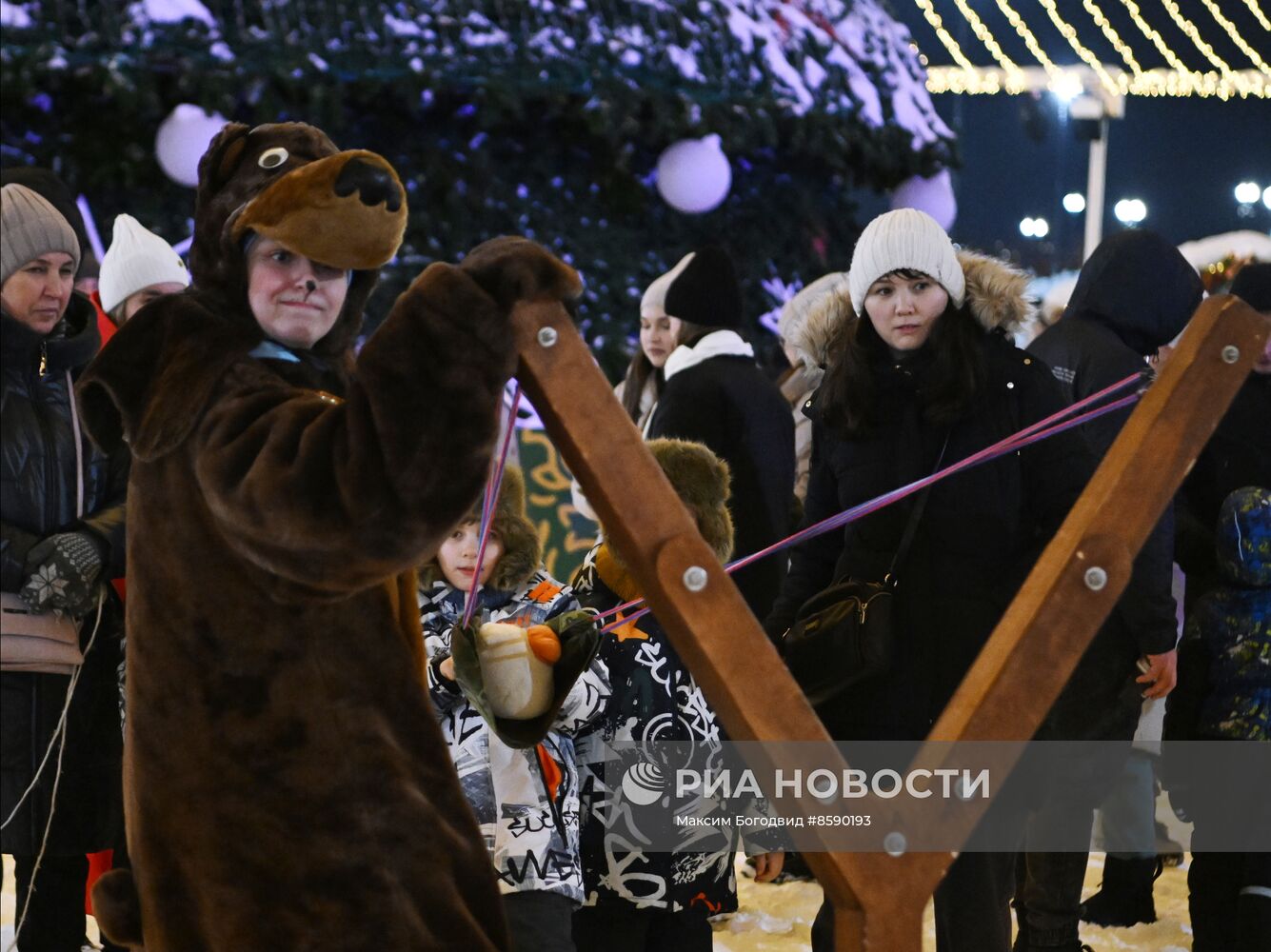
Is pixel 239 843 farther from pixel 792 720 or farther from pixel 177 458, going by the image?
pixel 792 720

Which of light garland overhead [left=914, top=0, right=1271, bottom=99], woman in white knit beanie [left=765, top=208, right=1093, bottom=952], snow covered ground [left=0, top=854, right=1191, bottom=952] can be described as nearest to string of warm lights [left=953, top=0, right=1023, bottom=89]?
light garland overhead [left=914, top=0, right=1271, bottom=99]

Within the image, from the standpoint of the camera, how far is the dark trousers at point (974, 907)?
2.86 m

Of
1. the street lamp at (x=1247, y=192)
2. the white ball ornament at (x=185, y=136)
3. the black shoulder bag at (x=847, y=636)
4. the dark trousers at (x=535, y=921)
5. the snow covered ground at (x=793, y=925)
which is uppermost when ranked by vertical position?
the street lamp at (x=1247, y=192)

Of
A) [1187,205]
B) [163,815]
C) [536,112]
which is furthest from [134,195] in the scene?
[1187,205]

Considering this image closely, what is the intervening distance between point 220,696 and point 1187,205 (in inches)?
413

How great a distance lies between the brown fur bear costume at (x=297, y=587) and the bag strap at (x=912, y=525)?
1227mm

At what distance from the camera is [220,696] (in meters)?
1.83

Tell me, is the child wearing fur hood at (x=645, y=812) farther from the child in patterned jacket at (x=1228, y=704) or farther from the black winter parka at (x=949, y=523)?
the child in patterned jacket at (x=1228, y=704)

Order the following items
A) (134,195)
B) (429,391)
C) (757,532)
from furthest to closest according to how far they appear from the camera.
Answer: (134,195) < (757,532) < (429,391)

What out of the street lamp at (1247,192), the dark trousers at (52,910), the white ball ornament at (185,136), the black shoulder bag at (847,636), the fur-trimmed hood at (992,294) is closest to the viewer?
the black shoulder bag at (847,636)

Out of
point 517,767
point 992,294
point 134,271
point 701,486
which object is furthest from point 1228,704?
point 134,271

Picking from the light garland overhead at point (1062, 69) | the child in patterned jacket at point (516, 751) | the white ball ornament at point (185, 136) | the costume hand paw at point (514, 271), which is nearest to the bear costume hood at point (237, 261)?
the costume hand paw at point (514, 271)

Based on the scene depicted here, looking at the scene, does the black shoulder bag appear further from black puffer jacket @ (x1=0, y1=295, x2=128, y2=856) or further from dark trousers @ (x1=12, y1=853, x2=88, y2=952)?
dark trousers @ (x1=12, y1=853, x2=88, y2=952)

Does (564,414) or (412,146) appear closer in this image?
(564,414)
